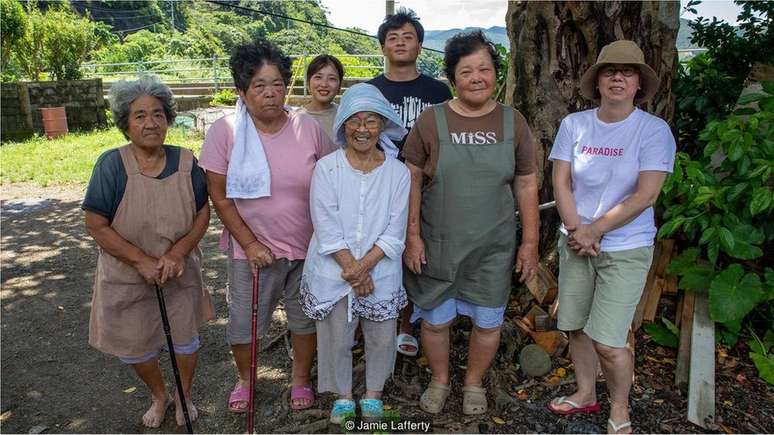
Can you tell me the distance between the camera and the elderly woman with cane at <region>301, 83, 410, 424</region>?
2.69 metres

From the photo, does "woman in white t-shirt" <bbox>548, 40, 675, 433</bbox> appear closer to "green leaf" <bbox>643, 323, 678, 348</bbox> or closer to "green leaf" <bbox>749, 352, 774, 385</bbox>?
"green leaf" <bbox>643, 323, 678, 348</bbox>

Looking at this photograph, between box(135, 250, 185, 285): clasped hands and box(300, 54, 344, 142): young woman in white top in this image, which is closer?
box(135, 250, 185, 285): clasped hands

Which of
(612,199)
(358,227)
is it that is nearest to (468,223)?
(358,227)

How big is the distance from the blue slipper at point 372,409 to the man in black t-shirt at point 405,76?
4.82ft

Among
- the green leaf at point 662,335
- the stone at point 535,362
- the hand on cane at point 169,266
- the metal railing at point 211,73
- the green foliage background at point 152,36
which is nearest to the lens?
the hand on cane at point 169,266

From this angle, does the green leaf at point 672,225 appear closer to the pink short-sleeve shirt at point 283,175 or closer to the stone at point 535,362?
the stone at point 535,362

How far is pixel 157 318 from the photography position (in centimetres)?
298

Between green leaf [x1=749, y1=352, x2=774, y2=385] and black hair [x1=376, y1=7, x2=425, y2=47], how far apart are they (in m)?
2.70

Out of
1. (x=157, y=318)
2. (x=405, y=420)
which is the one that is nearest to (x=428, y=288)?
(x=405, y=420)

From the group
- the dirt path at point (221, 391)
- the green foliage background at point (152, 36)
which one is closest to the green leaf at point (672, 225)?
the dirt path at point (221, 391)

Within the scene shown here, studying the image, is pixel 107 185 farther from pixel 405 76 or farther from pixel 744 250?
pixel 744 250

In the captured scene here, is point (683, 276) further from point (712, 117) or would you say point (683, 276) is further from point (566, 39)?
point (566, 39)

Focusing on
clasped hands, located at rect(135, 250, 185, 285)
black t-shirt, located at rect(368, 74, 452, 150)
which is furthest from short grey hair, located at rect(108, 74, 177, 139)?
black t-shirt, located at rect(368, 74, 452, 150)

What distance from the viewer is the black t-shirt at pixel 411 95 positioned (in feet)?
11.3
